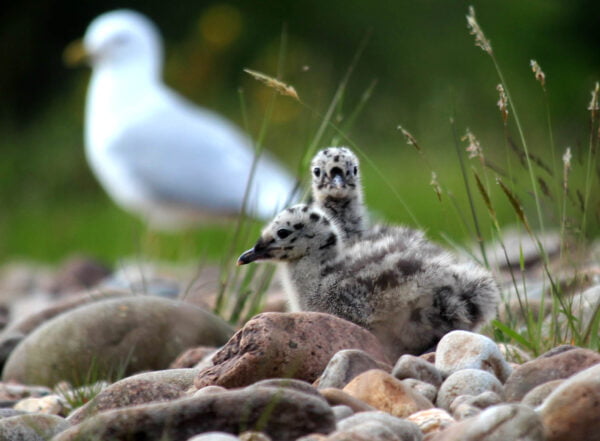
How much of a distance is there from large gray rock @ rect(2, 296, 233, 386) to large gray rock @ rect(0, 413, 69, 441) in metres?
1.22

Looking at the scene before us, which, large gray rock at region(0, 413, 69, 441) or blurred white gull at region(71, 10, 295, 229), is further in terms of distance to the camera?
blurred white gull at region(71, 10, 295, 229)

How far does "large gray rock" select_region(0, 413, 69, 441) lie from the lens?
A: 2.72 m

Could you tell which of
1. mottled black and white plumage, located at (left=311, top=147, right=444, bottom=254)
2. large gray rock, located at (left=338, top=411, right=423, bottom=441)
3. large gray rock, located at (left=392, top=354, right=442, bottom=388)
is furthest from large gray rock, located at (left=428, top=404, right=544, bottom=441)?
mottled black and white plumage, located at (left=311, top=147, right=444, bottom=254)

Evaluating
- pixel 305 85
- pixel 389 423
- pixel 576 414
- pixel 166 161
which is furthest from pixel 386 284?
pixel 305 85

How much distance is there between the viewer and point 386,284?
10.8ft

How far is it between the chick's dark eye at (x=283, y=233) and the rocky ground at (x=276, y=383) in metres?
0.50

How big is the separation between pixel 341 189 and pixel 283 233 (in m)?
0.44

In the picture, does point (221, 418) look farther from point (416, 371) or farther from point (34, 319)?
point (34, 319)

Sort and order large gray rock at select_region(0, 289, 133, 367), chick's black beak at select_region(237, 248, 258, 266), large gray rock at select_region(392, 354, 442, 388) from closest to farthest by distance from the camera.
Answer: large gray rock at select_region(392, 354, 442, 388)
chick's black beak at select_region(237, 248, 258, 266)
large gray rock at select_region(0, 289, 133, 367)

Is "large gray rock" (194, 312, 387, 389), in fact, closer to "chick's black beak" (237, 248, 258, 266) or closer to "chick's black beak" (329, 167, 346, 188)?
"chick's black beak" (237, 248, 258, 266)

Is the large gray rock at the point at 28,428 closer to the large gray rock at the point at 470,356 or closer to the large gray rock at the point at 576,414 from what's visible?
the large gray rock at the point at 470,356

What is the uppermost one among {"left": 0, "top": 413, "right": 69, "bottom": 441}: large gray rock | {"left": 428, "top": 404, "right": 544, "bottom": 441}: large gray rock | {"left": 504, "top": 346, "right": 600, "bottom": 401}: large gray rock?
{"left": 504, "top": 346, "right": 600, "bottom": 401}: large gray rock

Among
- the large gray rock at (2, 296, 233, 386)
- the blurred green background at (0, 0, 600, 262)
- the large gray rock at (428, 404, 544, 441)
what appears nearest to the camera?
the large gray rock at (428, 404, 544, 441)

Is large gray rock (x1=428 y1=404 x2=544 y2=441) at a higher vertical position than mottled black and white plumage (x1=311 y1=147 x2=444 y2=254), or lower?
lower
